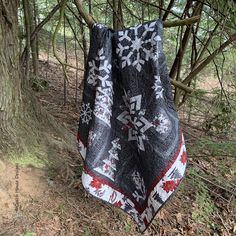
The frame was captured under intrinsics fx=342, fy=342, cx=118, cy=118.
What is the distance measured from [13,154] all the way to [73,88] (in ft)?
12.2

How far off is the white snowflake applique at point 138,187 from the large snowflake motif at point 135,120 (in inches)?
8.7

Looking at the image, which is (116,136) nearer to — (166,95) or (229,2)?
(166,95)

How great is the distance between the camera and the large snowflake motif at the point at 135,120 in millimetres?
1830

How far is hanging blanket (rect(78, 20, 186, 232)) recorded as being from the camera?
1.78 metres

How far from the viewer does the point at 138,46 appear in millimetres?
1775

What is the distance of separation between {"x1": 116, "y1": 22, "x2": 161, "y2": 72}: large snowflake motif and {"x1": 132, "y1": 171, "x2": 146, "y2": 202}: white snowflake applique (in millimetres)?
644

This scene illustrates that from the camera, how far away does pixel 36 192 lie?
232cm

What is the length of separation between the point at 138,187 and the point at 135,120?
45cm

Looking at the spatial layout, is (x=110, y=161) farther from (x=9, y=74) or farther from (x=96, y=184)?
(x=9, y=74)

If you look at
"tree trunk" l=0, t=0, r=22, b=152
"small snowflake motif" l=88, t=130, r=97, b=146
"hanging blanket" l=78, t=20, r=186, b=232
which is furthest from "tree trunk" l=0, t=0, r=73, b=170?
"small snowflake motif" l=88, t=130, r=97, b=146

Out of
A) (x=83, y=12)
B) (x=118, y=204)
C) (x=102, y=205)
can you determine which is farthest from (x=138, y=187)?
(x=83, y=12)

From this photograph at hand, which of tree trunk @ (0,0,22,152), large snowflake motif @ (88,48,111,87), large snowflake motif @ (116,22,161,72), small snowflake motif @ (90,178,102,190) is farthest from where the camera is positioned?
tree trunk @ (0,0,22,152)

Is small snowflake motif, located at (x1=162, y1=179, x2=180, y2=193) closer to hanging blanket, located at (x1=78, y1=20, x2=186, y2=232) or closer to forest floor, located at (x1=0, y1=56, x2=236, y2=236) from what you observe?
hanging blanket, located at (x1=78, y1=20, x2=186, y2=232)

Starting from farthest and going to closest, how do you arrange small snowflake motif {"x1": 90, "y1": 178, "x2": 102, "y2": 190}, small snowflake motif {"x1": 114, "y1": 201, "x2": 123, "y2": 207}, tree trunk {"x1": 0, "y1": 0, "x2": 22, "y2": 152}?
tree trunk {"x1": 0, "y1": 0, "x2": 22, "y2": 152} < small snowflake motif {"x1": 114, "y1": 201, "x2": 123, "y2": 207} < small snowflake motif {"x1": 90, "y1": 178, "x2": 102, "y2": 190}
